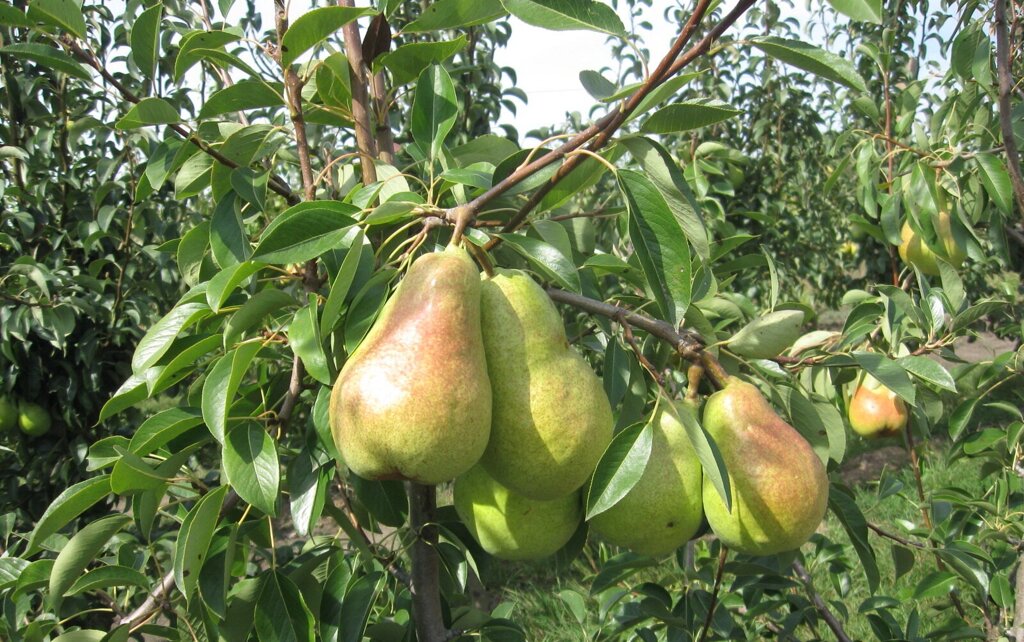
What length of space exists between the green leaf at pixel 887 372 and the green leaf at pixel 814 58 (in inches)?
17.6

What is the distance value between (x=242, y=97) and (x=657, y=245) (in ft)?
2.04

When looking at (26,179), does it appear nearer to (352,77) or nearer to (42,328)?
(42,328)

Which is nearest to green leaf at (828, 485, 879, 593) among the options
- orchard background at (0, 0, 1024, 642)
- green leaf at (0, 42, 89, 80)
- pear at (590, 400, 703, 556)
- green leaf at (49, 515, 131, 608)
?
orchard background at (0, 0, 1024, 642)

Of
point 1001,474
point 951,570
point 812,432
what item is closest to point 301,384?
point 812,432

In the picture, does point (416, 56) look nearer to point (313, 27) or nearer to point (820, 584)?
point (313, 27)

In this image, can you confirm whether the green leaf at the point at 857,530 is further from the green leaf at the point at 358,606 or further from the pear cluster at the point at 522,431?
the green leaf at the point at 358,606

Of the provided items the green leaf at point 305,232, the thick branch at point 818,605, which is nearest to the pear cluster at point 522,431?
Answer: the green leaf at point 305,232

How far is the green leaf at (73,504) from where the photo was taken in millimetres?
991

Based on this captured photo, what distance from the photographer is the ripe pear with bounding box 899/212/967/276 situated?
2.44 meters

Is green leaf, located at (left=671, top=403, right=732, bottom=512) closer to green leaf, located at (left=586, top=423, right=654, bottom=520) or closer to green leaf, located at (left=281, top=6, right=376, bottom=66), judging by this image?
green leaf, located at (left=586, top=423, right=654, bottom=520)

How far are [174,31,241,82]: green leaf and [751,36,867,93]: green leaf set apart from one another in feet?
2.17

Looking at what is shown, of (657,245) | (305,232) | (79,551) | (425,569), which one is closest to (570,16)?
(657,245)

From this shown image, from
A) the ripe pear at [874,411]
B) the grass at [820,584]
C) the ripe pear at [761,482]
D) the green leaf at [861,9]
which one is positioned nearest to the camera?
the green leaf at [861,9]

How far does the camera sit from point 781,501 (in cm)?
94
